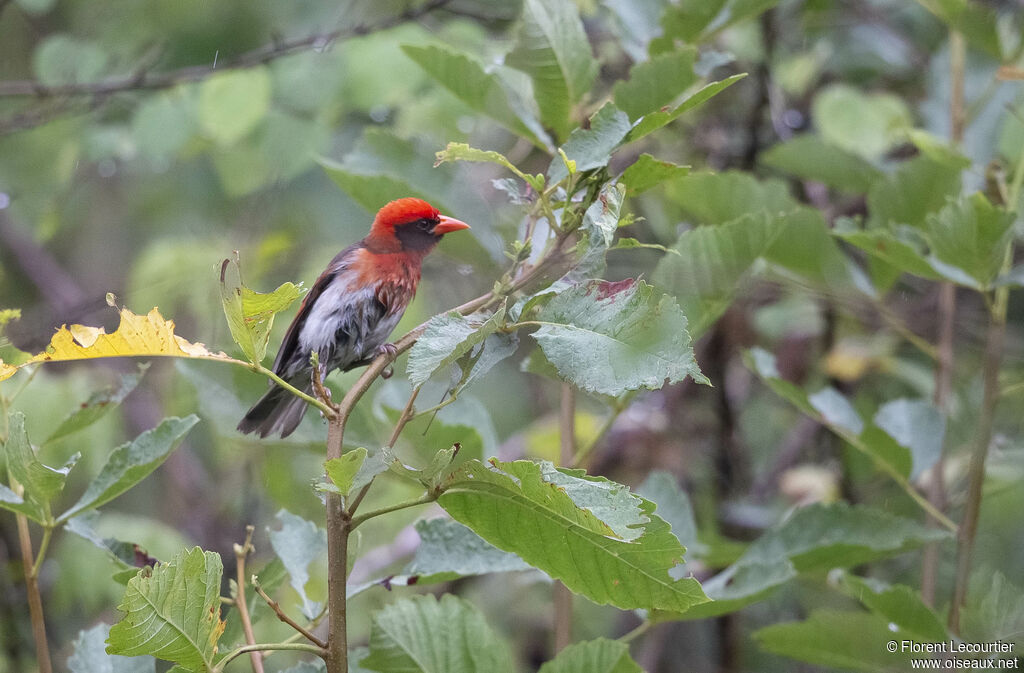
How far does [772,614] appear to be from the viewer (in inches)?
157

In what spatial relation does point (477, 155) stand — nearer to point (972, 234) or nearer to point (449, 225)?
point (449, 225)

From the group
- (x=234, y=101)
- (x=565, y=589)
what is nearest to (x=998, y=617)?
(x=565, y=589)

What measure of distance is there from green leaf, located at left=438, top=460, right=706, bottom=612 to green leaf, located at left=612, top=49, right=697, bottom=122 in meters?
0.77

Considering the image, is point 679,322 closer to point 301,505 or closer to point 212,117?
point 301,505

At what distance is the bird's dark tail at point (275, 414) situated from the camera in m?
1.99

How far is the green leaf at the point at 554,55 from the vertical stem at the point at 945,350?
1.02 meters

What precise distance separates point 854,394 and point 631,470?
96cm

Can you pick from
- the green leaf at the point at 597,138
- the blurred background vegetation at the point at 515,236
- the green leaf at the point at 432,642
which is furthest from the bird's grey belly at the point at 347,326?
the green leaf at the point at 597,138

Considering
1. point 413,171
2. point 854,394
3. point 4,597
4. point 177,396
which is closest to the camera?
point 413,171

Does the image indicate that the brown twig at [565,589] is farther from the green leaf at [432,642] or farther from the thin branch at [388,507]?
the thin branch at [388,507]

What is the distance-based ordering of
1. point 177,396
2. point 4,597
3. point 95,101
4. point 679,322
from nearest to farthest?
point 679,322 → point 95,101 → point 4,597 → point 177,396

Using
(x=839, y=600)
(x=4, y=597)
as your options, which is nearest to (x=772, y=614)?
(x=839, y=600)

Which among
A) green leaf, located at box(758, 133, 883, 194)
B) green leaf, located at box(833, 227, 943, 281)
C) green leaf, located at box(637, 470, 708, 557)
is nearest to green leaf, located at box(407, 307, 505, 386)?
green leaf, located at box(637, 470, 708, 557)

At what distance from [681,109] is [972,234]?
0.83 metres
